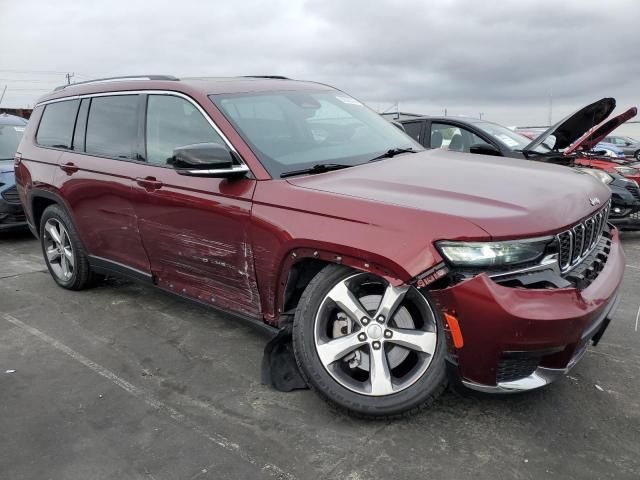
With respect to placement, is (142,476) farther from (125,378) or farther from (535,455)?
(535,455)

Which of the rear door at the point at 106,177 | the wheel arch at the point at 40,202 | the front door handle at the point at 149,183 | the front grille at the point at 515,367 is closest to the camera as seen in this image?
the front grille at the point at 515,367

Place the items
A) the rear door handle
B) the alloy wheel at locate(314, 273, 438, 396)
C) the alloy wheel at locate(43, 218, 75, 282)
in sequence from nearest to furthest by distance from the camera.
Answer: the alloy wheel at locate(314, 273, 438, 396) < the rear door handle < the alloy wheel at locate(43, 218, 75, 282)

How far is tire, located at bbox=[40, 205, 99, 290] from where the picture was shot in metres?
4.67

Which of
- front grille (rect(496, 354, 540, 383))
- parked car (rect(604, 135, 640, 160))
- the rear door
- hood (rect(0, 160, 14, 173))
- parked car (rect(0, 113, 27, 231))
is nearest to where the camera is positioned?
front grille (rect(496, 354, 540, 383))

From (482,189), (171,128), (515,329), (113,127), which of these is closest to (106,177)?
(113,127)

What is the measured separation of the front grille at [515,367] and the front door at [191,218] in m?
1.39

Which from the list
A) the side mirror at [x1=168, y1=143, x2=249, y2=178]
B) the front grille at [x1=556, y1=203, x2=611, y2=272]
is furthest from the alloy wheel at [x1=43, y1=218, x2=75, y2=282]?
the front grille at [x1=556, y1=203, x2=611, y2=272]

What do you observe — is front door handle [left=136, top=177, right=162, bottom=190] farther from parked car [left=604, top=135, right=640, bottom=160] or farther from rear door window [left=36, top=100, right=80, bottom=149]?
parked car [left=604, top=135, right=640, bottom=160]

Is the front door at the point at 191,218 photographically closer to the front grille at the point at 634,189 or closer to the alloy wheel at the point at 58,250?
the alloy wheel at the point at 58,250

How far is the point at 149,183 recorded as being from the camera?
142 inches

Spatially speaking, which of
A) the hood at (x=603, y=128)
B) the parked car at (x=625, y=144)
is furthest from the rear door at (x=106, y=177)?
the parked car at (x=625, y=144)

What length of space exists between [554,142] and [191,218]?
5.37 m

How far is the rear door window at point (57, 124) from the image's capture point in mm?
4645

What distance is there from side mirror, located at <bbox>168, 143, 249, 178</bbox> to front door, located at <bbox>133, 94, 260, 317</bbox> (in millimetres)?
85
